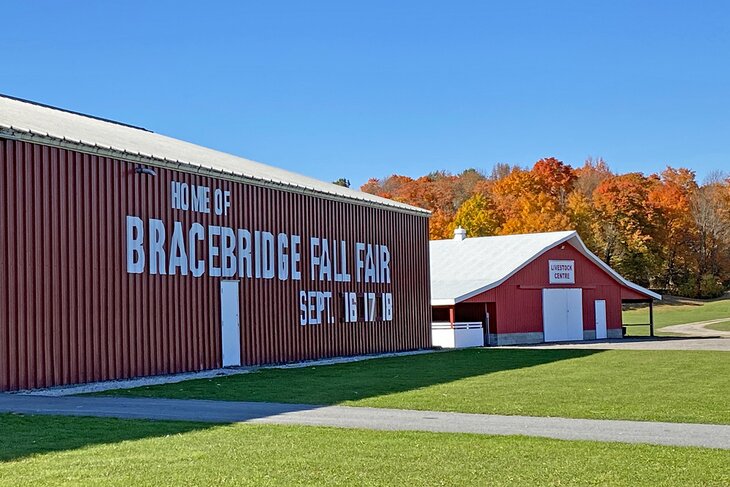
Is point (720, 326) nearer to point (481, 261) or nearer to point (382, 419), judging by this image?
point (481, 261)

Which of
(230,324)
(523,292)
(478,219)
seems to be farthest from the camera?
(478,219)

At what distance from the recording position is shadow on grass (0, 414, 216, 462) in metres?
11.4

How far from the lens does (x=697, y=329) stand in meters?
61.0

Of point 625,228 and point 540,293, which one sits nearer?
point 540,293

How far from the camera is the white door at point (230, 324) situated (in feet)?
88.7

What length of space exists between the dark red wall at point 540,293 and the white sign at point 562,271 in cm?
21

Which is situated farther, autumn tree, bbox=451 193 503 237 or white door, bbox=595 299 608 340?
autumn tree, bbox=451 193 503 237

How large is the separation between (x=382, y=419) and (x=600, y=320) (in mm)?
36872

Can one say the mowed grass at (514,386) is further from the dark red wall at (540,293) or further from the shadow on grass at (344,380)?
the dark red wall at (540,293)

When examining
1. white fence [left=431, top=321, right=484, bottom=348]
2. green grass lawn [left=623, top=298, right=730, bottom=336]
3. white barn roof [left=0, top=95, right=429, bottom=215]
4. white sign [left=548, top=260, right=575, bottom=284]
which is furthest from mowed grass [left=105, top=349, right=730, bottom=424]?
green grass lawn [left=623, top=298, right=730, bottom=336]

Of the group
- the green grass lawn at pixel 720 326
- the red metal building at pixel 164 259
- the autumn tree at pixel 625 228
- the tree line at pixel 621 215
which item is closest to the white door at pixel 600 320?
the green grass lawn at pixel 720 326

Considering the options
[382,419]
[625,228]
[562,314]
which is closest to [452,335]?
[562,314]

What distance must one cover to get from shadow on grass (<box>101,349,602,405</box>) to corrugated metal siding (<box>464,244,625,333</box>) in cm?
1135

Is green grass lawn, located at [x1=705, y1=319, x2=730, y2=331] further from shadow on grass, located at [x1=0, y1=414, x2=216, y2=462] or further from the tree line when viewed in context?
shadow on grass, located at [x1=0, y1=414, x2=216, y2=462]
